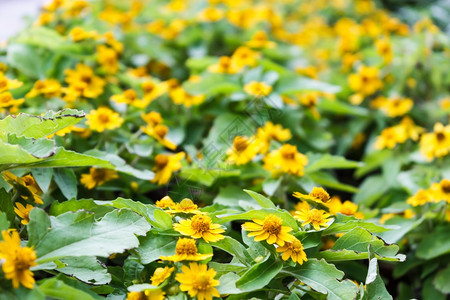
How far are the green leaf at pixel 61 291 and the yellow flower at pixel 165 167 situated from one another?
534 mm

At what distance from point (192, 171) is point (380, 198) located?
31.9 inches

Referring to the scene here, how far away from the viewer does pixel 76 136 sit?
142 cm

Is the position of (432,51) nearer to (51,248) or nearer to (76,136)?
(76,136)

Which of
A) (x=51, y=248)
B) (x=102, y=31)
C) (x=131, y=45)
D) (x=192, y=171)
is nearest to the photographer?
(x=51, y=248)

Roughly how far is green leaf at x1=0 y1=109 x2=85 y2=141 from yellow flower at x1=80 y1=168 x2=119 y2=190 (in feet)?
0.81

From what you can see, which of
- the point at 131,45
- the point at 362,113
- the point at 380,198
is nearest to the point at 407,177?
the point at 380,198

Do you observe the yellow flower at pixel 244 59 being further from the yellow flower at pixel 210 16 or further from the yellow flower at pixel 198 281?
the yellow flower at pixel 198 281

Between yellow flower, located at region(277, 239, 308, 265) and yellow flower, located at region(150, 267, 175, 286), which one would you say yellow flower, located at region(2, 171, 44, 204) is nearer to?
yellow flower, located at region(150, 267, 175, 286)

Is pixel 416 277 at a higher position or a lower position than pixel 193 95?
lower

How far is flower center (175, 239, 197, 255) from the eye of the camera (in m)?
0.90

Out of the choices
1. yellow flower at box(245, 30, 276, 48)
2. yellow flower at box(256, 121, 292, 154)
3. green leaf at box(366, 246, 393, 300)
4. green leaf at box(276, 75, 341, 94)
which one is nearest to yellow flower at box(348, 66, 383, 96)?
green leaf at box(276, 75, 341, 94)

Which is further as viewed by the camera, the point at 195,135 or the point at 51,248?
the point at 195,135

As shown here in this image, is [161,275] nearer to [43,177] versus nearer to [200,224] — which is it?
[200,224]

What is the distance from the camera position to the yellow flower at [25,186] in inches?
41.8
